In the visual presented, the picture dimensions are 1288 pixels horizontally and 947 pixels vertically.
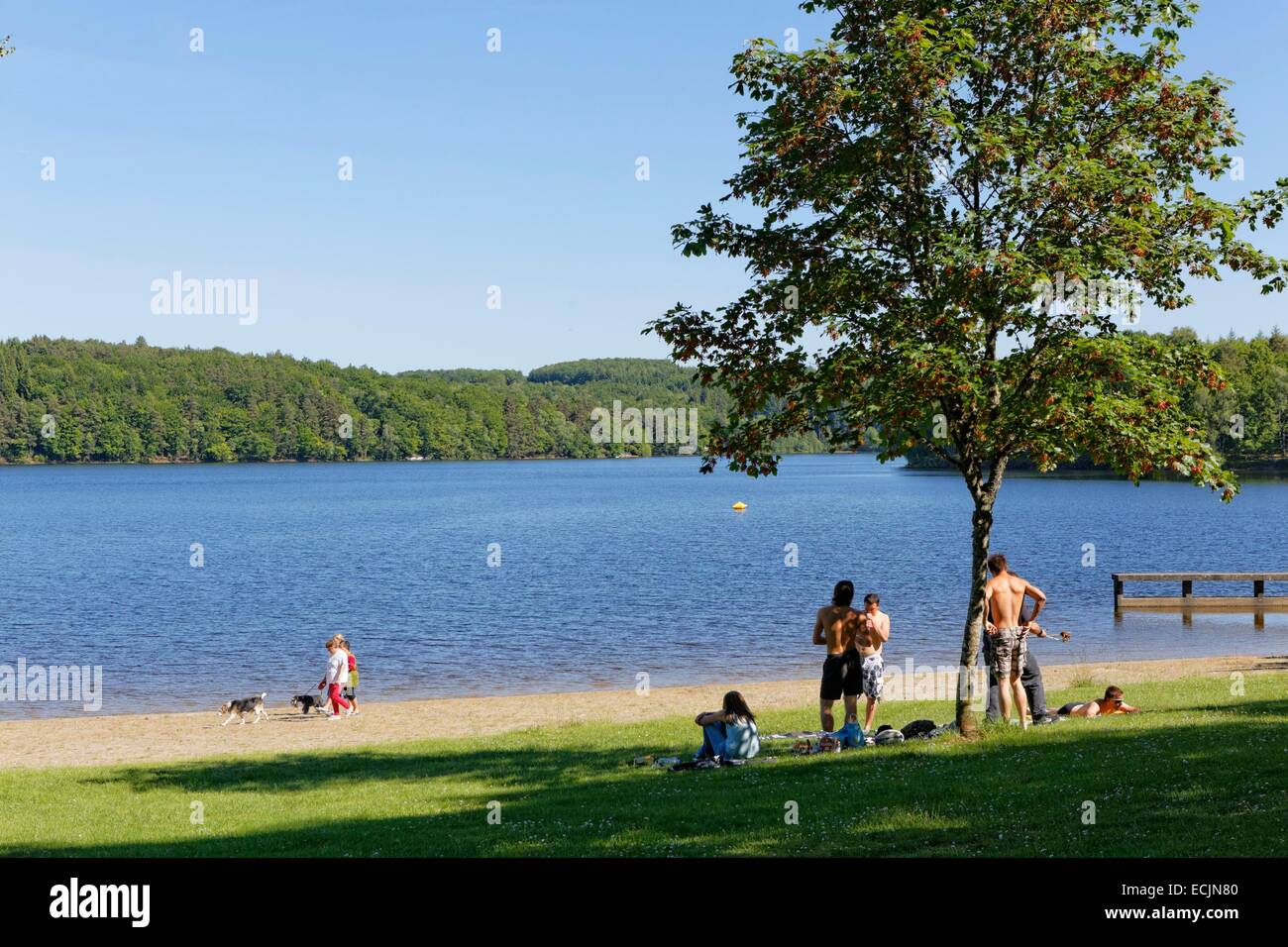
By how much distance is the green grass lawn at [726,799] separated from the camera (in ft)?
31.6

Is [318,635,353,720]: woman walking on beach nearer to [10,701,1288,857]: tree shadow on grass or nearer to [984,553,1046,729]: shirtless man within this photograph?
[10,701,1288,857]: tree shadow on grass

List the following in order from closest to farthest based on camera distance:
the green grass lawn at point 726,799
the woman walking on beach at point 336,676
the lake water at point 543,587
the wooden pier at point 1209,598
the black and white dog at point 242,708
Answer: the green grass lawn at point 726,799 < the black and white dog at point 242,708 < the woman walking on beach at point 336,676 < the lake water at point 543,587 < the wooden pier at point 1209,598

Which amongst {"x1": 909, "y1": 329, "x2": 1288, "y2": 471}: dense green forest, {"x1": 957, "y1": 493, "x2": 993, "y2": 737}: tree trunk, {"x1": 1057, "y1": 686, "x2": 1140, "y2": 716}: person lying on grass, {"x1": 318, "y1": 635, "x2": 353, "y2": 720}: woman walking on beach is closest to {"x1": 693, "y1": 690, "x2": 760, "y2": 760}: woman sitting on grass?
{"x1": 957, "y1": 493, "x2": 993, "y2": 737}: tree trunk

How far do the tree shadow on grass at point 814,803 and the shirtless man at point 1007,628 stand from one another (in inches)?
29.5

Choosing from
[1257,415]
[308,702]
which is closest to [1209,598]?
[308,702]

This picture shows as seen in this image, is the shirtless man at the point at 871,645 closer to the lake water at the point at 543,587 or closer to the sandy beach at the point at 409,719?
the sandy beach at the point at 409,719

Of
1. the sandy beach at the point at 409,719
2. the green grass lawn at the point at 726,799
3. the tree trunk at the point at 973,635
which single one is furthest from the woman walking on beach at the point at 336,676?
the tree trunk at the point at 973,635

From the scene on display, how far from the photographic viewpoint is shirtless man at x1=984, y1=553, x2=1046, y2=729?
15.3 m

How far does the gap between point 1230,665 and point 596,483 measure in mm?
167825

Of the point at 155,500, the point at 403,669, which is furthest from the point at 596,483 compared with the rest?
the point at 403,669
